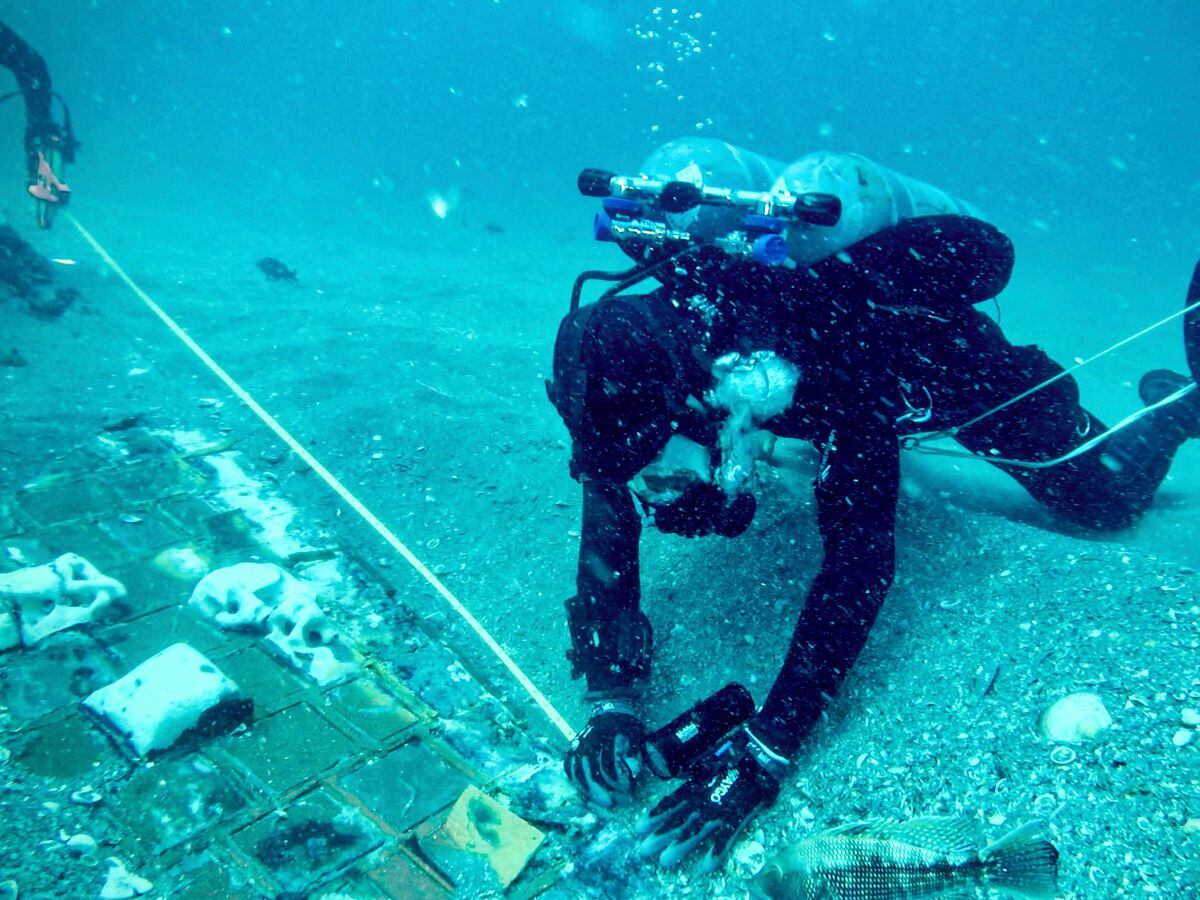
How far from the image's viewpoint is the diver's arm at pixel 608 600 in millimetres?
2668

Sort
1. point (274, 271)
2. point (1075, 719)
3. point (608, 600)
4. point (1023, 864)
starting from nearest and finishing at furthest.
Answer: point (1023, 864) < point (1075, 719) < point (608, 600) < point (274, 271)

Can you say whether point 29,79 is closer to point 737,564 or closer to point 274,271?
point 274,271

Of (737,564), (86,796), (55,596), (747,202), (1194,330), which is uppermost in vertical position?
(747,202)

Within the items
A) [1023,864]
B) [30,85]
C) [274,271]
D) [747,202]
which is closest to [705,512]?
[747,202]

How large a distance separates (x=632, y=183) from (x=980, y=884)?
2467mm

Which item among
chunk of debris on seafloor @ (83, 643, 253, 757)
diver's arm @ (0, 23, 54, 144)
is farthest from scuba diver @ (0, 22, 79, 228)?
chunk of debris on seafloor @ (83, 643, 253, 757)

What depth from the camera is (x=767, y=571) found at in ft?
10.8

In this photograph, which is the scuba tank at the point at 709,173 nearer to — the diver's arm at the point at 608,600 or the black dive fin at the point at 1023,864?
the diver's arm at the point at 608,600

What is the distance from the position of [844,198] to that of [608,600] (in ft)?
6.82

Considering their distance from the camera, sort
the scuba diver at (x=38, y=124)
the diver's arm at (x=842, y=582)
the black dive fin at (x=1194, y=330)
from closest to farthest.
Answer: the diver's arm at (x=842, y=582) < the black dive fin at (x=1194, y=330) < the scuba diver at (x=38, y=124)

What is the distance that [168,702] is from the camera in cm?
240

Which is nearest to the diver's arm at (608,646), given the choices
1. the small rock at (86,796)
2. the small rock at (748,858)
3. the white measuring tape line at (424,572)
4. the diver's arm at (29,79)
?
the white measuring tape line at (424,572)

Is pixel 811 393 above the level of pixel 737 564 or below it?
above

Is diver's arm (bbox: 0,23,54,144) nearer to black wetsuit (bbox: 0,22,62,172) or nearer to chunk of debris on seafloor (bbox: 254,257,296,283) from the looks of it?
black wetsuit (bbox: 0,22,62,172)
